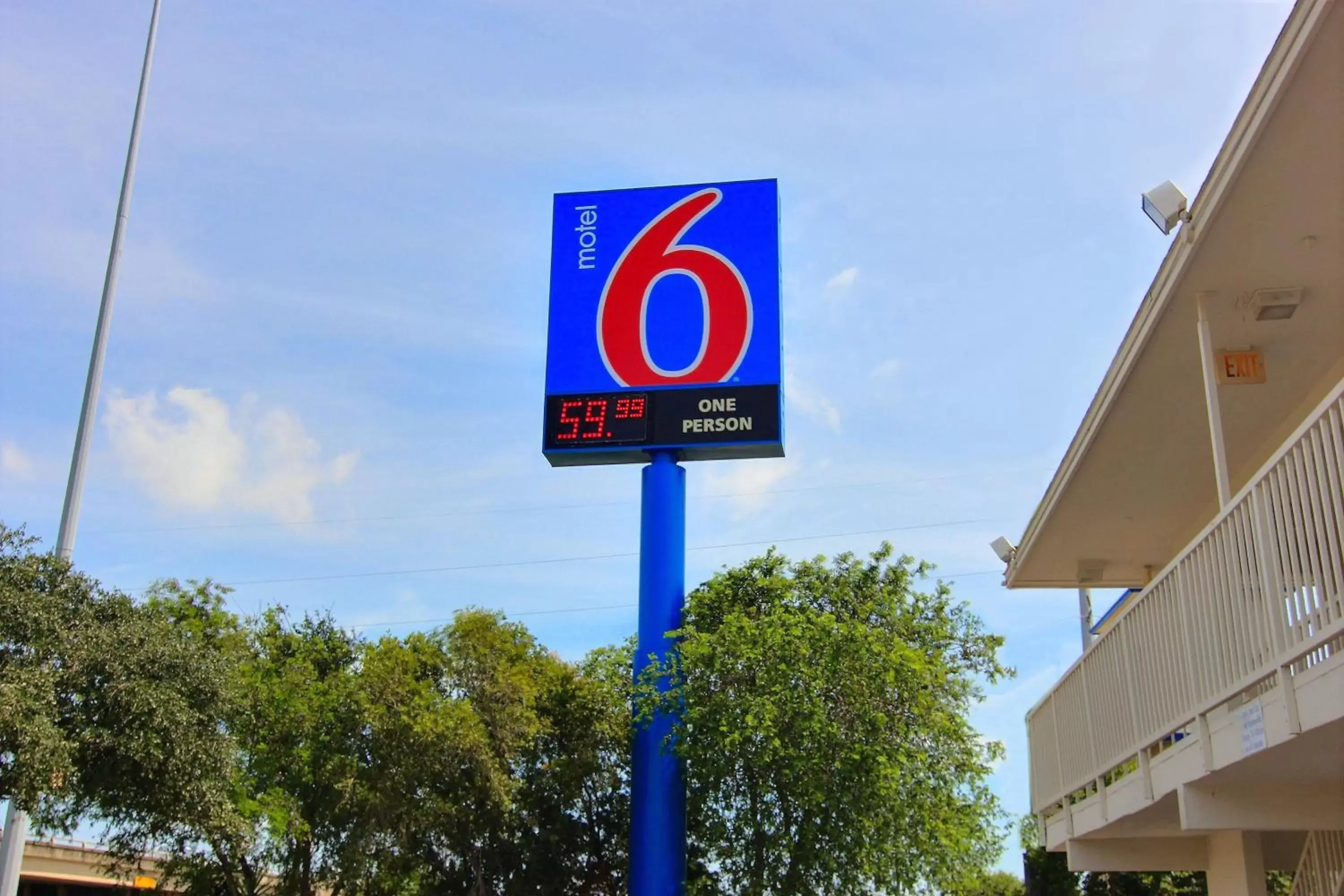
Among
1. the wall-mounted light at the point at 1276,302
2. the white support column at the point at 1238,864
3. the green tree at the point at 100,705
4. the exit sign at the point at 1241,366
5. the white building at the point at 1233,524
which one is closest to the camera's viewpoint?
the white building at the point at 1233,524

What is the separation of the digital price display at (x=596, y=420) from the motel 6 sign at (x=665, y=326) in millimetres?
25

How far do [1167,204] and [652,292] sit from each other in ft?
59.0

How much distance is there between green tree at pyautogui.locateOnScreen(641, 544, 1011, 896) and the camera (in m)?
21.1

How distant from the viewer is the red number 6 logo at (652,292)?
25.5 meters

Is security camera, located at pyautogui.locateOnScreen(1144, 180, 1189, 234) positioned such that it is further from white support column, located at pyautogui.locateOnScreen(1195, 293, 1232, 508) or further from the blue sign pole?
the blue sign pole

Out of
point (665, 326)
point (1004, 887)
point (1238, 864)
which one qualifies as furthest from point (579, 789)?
point (1004, 887)

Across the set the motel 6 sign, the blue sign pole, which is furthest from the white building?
the motel 6 sign

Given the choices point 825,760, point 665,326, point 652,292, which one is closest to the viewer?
point 825,760

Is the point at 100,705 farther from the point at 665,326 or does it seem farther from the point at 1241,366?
the point at 1241,366

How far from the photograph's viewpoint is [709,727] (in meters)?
21.9

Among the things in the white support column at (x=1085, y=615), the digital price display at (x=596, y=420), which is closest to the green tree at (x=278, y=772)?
the digital price display at (x=596, y=420)

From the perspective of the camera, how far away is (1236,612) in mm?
7504

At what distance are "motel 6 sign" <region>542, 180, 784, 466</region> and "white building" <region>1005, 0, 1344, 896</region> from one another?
11.0 metres

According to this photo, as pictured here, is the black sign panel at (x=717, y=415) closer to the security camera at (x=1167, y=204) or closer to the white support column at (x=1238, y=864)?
the white support column at (x=1238, y=864)
